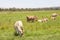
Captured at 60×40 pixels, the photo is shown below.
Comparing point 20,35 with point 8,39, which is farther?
point 20,35

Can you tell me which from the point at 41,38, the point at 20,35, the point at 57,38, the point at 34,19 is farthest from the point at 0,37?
the point at 34,19

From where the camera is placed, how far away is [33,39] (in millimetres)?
13500

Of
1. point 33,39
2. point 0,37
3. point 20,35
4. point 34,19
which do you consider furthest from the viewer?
point 34,19

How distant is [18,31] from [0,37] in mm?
2027

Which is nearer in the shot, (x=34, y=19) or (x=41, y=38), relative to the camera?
(x=41, y=38)

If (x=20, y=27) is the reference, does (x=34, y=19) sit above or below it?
below

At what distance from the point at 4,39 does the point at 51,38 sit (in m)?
3.02

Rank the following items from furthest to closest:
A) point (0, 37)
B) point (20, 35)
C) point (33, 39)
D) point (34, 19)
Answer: point (34, 19)
point (20, 35)
point (0, 37)
point (33, 39)

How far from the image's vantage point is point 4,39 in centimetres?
1398

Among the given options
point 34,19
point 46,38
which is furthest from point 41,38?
point 34,19

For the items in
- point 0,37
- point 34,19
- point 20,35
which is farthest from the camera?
point 34,19

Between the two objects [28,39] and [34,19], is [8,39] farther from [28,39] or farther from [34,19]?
[34,19]

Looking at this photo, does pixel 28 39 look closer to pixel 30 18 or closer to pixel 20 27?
pixel 20 27

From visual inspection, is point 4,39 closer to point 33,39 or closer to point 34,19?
point 33,39
